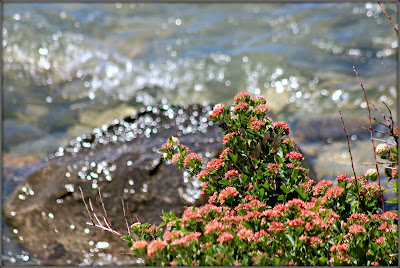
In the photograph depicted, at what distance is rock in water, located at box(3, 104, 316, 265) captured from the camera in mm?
4387

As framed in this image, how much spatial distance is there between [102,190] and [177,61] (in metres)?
6.25

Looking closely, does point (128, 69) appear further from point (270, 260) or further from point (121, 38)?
point (270, 260)

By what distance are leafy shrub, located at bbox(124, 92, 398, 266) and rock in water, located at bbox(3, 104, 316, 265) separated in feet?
5.18

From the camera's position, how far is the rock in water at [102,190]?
439cm

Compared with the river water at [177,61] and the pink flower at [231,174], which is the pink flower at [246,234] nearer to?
the pink flower at [231,174]

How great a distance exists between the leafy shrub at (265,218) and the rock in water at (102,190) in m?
1.58

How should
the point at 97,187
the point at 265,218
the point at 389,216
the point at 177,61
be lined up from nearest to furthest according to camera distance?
1. the point at 265,218
2. the point at 389,216
3. the point at 97,187
4. the point at 177,61

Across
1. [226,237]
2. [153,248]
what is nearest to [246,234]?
[226,237]

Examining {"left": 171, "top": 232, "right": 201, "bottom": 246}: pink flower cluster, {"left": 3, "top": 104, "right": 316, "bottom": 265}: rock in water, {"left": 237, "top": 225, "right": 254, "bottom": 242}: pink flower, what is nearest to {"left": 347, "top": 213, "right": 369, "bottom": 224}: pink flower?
{"left": 237, "top": 225, "right": 254, "bottom": 242}: pink flower

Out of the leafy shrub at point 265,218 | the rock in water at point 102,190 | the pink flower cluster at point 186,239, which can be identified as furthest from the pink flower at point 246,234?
the rock in water at point 102,190

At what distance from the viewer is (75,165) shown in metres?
4.95

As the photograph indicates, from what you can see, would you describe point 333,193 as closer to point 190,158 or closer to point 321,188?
point 321,188

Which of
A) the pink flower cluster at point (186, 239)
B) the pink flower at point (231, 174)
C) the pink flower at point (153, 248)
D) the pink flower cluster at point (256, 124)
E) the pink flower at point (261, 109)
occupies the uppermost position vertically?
the pink flower at point (261, 109)

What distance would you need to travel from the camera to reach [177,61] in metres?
10.4
